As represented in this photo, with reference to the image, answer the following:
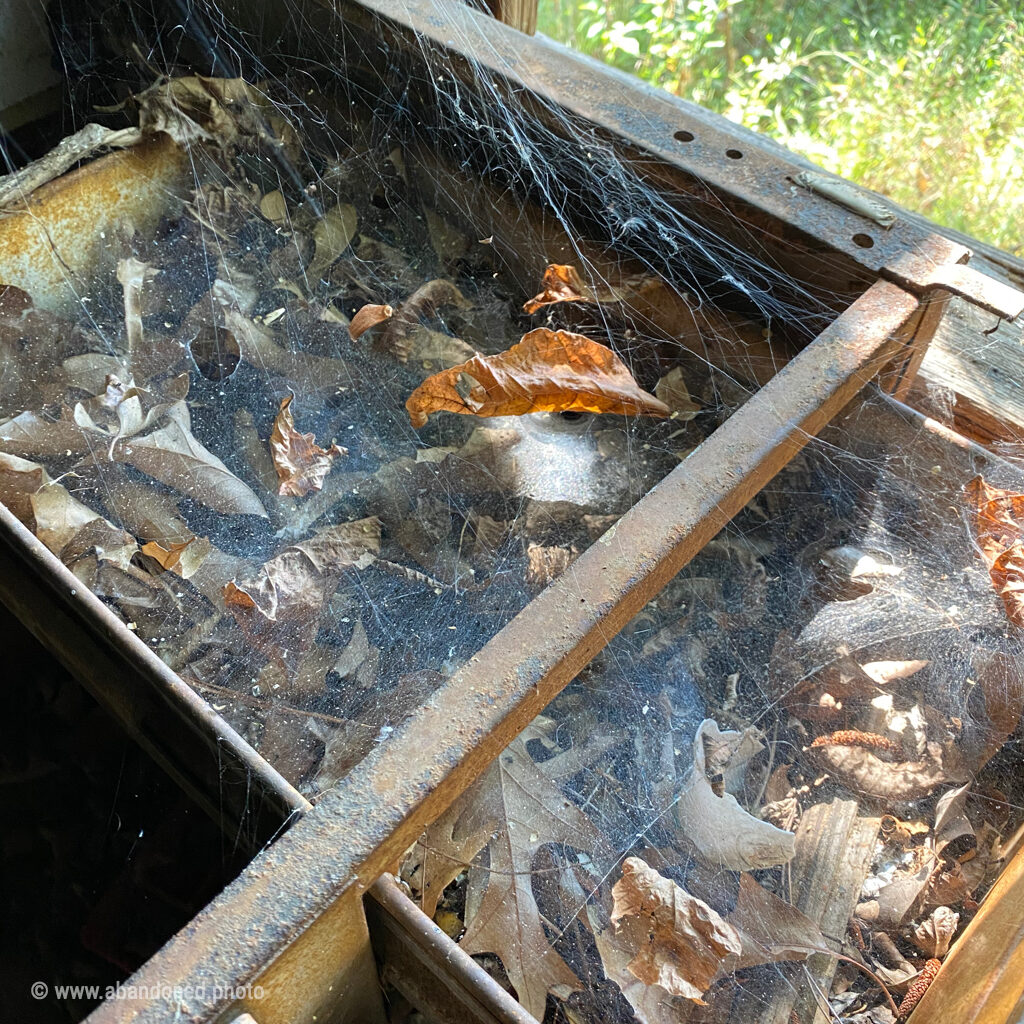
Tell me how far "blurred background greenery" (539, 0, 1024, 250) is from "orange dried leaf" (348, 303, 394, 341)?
109 inches

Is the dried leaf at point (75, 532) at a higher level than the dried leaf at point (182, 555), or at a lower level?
higher

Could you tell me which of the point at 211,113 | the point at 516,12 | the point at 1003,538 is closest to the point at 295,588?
the point at 1003,538

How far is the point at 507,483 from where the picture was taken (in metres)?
1.76

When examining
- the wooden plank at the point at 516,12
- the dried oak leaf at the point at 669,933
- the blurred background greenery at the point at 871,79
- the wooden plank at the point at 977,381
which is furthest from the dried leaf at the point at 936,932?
the blurred background greenery at the point at 871,79

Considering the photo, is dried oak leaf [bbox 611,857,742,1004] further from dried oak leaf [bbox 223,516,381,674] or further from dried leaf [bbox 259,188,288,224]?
dried leaf [bbox 259,188,288,224]

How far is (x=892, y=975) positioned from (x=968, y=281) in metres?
1.09

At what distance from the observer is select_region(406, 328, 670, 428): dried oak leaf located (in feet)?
5.74

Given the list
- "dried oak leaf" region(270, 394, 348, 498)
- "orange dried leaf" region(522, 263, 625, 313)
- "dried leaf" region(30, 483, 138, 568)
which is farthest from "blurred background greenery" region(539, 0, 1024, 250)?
"dried leaf" region(30, 483, 138, 568)

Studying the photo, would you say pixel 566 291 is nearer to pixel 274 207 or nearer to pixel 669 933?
pixel 274 207

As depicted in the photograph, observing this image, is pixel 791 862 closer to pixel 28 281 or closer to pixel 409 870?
pixel 409 870

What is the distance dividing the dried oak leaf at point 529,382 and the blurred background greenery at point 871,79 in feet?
9.60

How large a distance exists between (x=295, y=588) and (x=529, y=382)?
1.85 ft

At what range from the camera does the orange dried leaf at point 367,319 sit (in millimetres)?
1983

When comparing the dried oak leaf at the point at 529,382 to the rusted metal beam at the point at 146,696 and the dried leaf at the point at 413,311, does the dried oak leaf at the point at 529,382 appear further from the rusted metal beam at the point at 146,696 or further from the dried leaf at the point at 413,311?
the rusted metal beam at the point at 146,696
